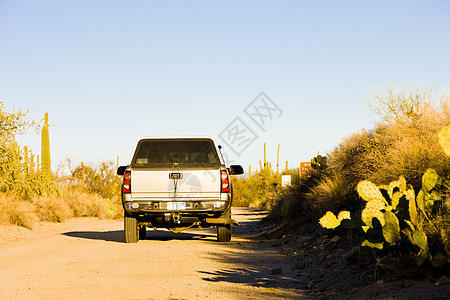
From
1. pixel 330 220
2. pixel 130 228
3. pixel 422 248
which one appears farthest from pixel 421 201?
pixel 130 228

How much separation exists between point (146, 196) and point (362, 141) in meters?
5.96

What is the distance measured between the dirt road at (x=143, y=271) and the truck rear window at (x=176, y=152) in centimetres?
198

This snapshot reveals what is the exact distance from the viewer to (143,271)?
8.02 m

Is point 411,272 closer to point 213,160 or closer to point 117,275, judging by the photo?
point 117,275

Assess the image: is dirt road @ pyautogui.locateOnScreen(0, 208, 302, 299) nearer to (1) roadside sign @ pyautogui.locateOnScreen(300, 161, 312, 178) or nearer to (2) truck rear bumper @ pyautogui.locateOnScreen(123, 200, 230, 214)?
(2) truck rear bumper @ pyautogui.locateOnScreen(123, 200, 230, 214)

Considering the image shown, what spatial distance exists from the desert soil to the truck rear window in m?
1.98

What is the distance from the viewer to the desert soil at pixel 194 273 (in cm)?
620

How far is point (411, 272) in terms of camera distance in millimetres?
5688

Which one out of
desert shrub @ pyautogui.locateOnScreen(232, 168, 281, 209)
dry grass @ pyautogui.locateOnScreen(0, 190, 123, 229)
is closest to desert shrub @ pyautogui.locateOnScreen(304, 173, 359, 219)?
dry grass @ pyautogui.locateOnScreen(0, 190, 123, 229)

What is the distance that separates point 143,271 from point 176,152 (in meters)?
4.78

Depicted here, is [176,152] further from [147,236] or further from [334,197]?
[334,197]

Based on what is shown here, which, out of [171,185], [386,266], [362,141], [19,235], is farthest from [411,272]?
[19,235]

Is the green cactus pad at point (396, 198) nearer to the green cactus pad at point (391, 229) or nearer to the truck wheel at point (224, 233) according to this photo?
the green cactus pad at point (391, 229)

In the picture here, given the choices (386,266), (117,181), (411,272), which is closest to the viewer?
(411,272)
